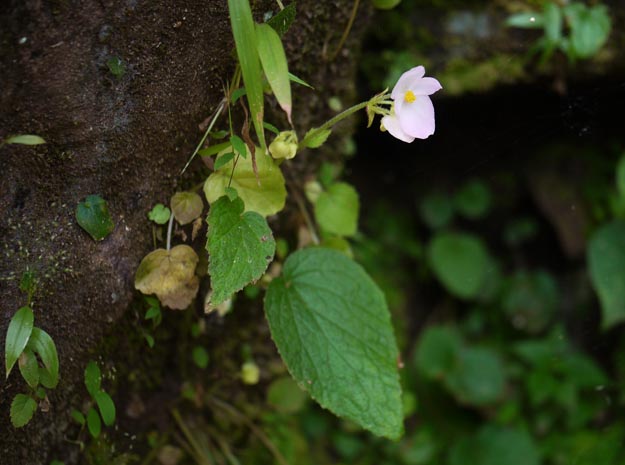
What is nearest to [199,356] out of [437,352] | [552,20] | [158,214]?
[158,214]

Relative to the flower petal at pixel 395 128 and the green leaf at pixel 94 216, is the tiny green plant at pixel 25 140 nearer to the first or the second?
the green leaf at pixel 94 216

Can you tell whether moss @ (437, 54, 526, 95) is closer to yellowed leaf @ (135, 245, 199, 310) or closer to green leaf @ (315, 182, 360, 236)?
green leaf @ (315, 182, 360, 236)

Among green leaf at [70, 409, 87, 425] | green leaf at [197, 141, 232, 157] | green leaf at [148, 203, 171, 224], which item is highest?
green leaf at [197, 141, 232, 157]

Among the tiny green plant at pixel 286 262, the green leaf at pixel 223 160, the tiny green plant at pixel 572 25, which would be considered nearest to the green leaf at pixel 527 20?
the tiny green plant at pixel 572 25

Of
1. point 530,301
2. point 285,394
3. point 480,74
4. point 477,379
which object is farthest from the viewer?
point 530,301

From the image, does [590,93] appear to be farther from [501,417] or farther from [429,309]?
[501,417]

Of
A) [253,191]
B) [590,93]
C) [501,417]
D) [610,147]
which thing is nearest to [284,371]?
[253,191]

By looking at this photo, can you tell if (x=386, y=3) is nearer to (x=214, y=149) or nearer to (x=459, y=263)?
(x=214, y=149)

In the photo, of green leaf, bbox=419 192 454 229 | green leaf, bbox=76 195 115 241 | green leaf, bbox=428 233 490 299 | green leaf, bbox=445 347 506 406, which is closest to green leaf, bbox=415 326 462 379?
green leaf, bbox=445 347 506 406
